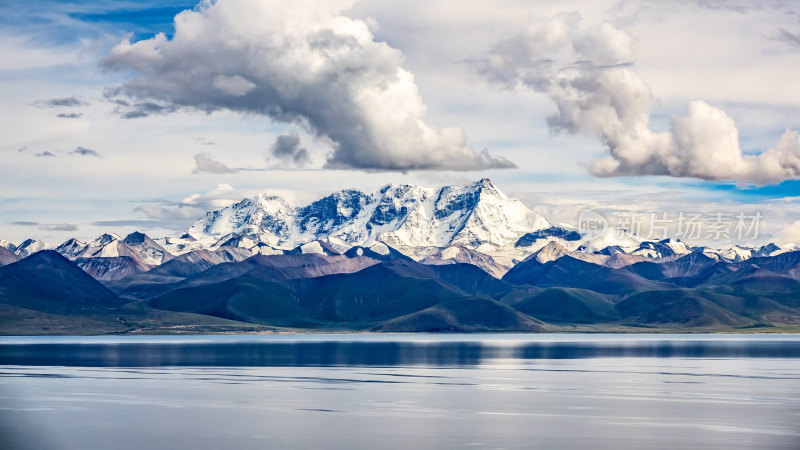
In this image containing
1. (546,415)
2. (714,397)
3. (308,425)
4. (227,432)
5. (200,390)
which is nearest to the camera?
(227,432)

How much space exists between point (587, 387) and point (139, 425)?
6702 cm

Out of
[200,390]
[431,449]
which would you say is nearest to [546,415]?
[431,449]

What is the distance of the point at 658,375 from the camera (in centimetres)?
16725

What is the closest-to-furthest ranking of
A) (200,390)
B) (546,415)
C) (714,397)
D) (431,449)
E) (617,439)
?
(431,449) < (617,439) < (546,415) < (714,397) < (200,390)

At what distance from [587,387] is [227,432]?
65085 millimetres

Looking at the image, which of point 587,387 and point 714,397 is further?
point 587,387

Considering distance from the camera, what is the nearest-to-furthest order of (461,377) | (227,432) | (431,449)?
(431,449) < (227,432) < (461,377)

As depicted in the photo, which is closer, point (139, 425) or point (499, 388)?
point (139, 425)

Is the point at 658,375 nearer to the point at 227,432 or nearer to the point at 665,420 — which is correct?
the point at 665,420

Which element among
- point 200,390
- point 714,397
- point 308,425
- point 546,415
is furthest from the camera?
point 200,390

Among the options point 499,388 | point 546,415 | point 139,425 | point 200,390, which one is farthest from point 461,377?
point 139,425

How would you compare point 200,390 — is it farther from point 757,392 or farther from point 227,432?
point 757,392

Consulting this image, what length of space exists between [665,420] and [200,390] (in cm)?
6279

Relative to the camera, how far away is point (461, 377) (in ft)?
541
